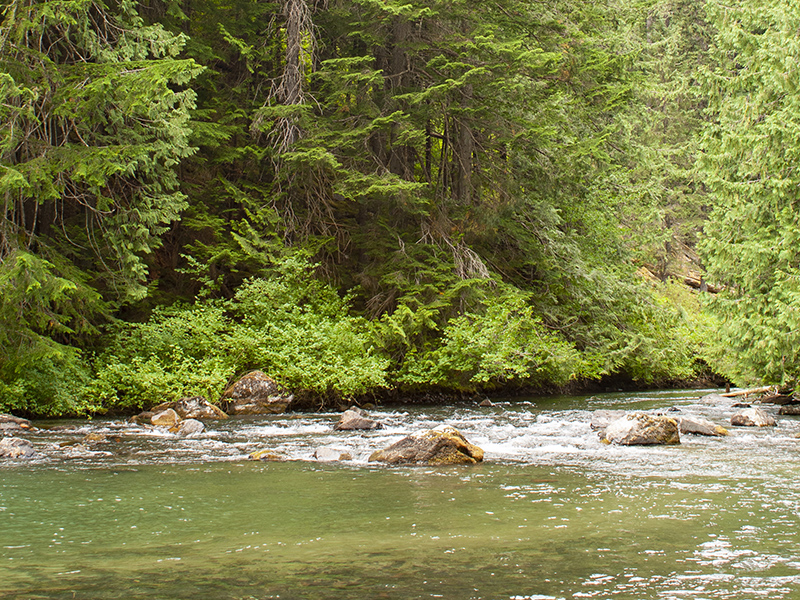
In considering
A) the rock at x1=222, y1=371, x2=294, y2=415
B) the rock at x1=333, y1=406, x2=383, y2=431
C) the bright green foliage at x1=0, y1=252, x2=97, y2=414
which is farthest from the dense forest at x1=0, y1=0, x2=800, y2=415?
the rock at x1=333, y1=406, x2=383, y2=431

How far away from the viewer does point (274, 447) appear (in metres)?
10.4

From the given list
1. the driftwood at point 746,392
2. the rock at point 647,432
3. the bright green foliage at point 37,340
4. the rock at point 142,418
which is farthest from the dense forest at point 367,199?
the rock at point 647,432

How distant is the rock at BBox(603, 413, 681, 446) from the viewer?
10234mm

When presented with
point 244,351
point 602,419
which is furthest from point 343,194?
point 602,419

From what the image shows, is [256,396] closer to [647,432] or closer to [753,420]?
[647,432]

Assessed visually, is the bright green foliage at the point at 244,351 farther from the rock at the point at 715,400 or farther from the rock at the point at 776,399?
the rock at the point at 776,399

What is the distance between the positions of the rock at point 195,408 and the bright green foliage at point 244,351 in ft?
2.20

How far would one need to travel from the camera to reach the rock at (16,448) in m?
9.54

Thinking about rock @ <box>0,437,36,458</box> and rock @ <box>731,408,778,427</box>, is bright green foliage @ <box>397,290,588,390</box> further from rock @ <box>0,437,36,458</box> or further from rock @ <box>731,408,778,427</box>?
rock @ <box>0,437,36,458</box>

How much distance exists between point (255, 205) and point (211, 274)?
2092 mm

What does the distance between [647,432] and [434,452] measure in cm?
321

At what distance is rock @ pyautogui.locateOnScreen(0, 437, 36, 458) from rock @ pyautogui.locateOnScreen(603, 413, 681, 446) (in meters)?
7.67

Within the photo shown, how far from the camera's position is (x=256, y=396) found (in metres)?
15.7

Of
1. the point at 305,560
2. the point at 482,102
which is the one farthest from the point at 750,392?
the point at 305,560
